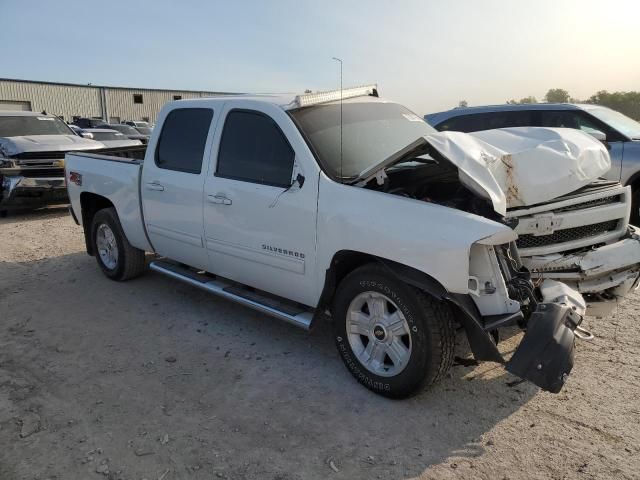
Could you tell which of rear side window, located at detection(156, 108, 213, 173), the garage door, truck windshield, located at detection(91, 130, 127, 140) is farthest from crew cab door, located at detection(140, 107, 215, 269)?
the garage door

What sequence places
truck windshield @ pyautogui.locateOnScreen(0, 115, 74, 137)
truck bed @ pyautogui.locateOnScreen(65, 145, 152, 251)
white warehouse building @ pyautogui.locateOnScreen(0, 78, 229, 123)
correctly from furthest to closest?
white warehouse building @ pyautogui.locateOnScreen(0, 78, 229, 123) < truck windshield @ pyautogui.locateOnScreen(0, 115, 74, 137) < truck bed @ pyautogui.locateOnScreen(65, 145, 152, 251)

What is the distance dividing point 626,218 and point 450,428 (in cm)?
206

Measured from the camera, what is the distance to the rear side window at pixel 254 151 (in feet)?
12.6

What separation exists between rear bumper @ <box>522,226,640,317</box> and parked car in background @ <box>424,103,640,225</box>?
372cm

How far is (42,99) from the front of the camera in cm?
4312

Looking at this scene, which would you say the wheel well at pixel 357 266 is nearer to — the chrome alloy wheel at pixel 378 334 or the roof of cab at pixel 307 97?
the chrome alloy wheel at pixel 378 334

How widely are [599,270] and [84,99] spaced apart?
50.4 meters

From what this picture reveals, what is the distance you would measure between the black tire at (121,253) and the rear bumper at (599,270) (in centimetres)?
433

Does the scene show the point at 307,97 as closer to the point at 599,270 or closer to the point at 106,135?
the point at 599,270

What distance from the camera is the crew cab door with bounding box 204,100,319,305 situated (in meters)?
3.65

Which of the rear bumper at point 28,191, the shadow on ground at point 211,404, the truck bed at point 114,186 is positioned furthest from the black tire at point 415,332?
the rear bumper at point 28,191

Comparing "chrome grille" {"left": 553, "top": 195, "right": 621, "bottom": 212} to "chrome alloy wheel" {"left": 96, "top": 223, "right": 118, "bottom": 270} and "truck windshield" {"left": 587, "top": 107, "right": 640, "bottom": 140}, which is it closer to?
"truck windshield" {"left": 587, "top": 107, "right": 640, "bottom": 140}

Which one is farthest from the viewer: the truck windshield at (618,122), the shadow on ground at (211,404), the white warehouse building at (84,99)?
the white warehouse building at (84,99)

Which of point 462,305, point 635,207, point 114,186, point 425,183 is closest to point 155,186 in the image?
point 114,186
